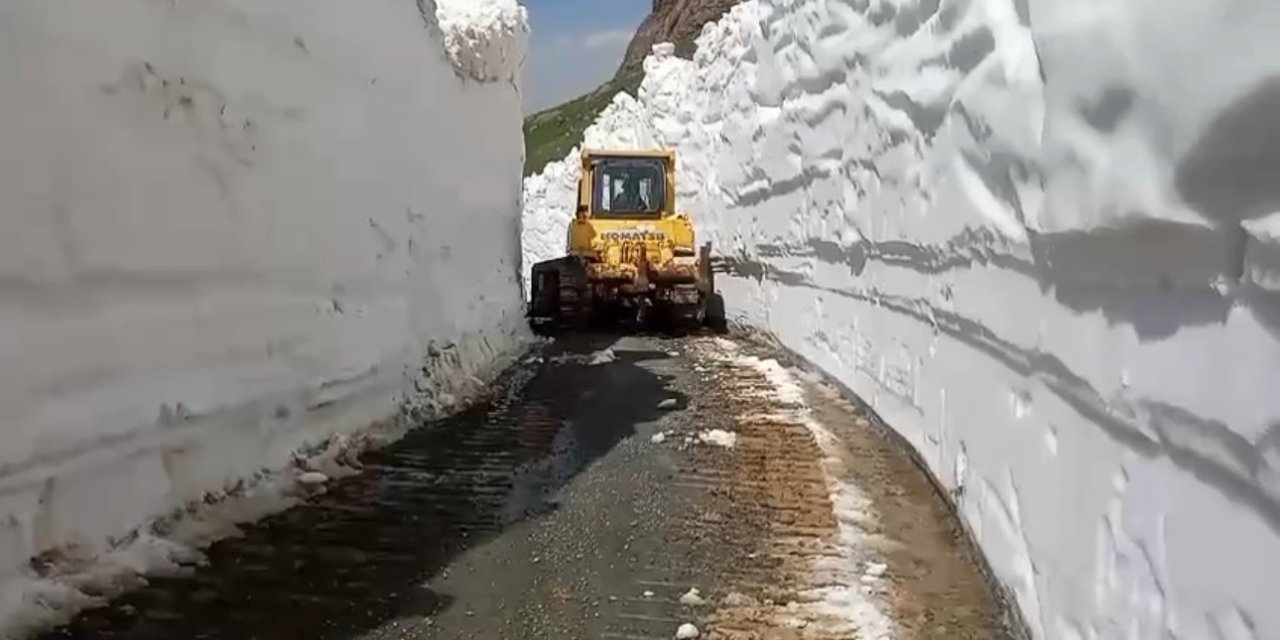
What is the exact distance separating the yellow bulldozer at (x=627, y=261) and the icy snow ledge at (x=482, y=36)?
2.96 meters

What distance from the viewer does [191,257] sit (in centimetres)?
536

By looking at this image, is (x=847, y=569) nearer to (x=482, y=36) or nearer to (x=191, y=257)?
(x=191, y=257)

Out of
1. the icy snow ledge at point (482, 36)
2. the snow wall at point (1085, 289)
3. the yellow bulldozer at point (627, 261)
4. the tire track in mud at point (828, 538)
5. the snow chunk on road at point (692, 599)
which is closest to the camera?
the snow wall at point (1085, 289)

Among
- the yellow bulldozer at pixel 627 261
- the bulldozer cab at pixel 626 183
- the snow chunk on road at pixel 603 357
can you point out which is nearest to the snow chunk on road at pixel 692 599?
the snow chunk on road at pixel 603 357

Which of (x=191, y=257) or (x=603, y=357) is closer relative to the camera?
(x=191, y=257)

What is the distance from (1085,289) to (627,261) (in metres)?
12.2

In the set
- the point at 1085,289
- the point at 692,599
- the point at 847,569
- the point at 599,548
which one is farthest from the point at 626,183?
the point at 1085,289

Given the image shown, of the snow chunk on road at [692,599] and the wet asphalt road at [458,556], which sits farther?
the snow chunk on road at [692,599]

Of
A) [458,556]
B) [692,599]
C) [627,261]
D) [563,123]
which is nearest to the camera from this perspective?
[692,599]

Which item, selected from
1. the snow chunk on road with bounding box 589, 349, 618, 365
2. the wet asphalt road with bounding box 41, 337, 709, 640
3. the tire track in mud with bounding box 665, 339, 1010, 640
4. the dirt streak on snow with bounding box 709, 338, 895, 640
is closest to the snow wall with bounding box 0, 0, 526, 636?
the wet asphalt road with bounding box 41, 337, 709, 640

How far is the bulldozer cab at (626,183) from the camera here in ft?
54.3

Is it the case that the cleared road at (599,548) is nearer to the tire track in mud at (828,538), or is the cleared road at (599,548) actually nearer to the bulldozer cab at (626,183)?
the tire track in mud at (828,538)

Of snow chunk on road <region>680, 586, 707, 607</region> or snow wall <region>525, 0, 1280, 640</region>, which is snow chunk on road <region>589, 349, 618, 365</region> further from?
snow chunk on road <region>680, 586, 707, 607</region>

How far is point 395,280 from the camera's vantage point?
27.2ft
